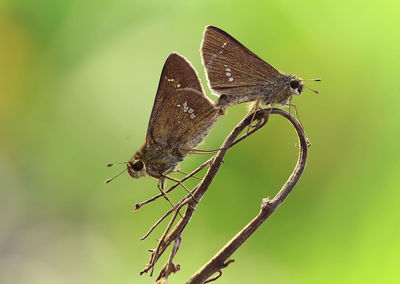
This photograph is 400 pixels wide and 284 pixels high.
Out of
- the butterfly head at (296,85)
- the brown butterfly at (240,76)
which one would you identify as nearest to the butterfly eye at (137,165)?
the brown butterfly at (240,76)

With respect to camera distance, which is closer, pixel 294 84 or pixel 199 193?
pixel 199 193

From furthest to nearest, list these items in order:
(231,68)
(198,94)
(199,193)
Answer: (231,68), (198,94), (199,193)

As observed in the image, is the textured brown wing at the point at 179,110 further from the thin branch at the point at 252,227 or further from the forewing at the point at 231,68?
the thin branch at the point at 252,227

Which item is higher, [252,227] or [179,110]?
[179,110]

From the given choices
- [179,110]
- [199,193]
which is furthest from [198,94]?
[199,193]

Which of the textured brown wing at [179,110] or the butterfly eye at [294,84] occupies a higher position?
the textured brown wing at [179,110]

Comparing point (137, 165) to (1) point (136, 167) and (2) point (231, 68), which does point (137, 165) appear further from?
(2) point (231, 68)

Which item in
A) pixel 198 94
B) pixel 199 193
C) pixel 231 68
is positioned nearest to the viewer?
pixel 199 193
